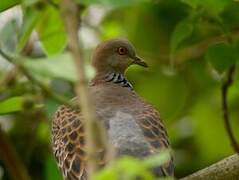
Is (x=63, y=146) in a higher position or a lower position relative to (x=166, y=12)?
lower

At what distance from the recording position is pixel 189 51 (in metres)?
5.28

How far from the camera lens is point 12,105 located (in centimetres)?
268

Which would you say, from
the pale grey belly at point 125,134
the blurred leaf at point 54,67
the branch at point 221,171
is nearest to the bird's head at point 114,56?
the pale grey belly at point 125,134

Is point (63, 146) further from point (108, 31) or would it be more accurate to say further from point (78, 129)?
point (108, 31)

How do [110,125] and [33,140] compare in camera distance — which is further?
[33,140]

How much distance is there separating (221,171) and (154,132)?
0.70 m

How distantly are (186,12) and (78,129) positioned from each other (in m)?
1.28

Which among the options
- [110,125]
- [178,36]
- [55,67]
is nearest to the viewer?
[55,67]

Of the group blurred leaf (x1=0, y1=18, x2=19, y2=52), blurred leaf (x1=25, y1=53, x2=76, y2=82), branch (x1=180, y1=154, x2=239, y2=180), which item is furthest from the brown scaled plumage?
blurred leaf (x1=25, y1=53, x2=76, y2=82)

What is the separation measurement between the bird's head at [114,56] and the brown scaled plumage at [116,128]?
21 millimetres

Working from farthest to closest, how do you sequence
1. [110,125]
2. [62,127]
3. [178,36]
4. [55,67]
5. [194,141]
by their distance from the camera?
[194,141], [62,127], [110,125], [178,36], [55,67]

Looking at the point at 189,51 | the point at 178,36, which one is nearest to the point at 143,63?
the point at 189,51

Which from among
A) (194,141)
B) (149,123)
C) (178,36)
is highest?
(178,36)

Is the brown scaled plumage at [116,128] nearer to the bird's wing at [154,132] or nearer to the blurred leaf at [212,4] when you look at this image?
the bird's wing at [154,132]
